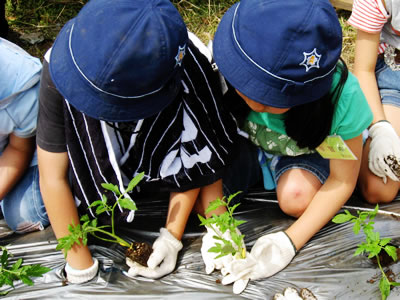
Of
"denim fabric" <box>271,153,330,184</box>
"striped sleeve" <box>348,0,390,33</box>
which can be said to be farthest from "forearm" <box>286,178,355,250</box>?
"striped sleeve" <box>348,0,390,33</box>

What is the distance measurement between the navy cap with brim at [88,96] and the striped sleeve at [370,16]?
→ 982mm

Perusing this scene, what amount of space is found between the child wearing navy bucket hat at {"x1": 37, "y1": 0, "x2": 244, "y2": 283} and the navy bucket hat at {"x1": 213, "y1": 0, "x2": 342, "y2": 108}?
148 millimetres

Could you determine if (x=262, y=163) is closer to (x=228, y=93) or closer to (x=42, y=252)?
(x=228, y=93)

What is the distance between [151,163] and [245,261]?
1.50 ft

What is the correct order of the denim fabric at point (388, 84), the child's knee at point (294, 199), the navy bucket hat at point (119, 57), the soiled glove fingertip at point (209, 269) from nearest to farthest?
the navy bucket hat at point (119, 57) < the soiled glove fingertip at point (209, 269) < the child's knee at point (294, 199) < the denim fabric at point (388, 84)

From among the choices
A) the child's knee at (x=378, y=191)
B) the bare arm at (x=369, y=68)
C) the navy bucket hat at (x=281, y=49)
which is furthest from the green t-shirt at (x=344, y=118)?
the bare arm at (x=369, y=68)

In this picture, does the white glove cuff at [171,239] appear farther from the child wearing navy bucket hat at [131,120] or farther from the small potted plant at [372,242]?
the small potted plant at [372,242]

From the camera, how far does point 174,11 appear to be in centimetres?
107

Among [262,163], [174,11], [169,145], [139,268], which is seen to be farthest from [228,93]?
[139,268]

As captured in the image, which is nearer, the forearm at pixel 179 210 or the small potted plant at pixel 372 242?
the small potted plant at pixel 372 242

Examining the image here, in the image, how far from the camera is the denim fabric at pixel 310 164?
5.63 feet

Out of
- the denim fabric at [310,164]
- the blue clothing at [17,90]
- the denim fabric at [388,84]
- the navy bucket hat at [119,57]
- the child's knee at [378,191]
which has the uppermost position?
the navy bucket hat at [119,57]

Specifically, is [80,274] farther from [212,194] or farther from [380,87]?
[380,87]

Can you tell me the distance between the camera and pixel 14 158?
1.64m
